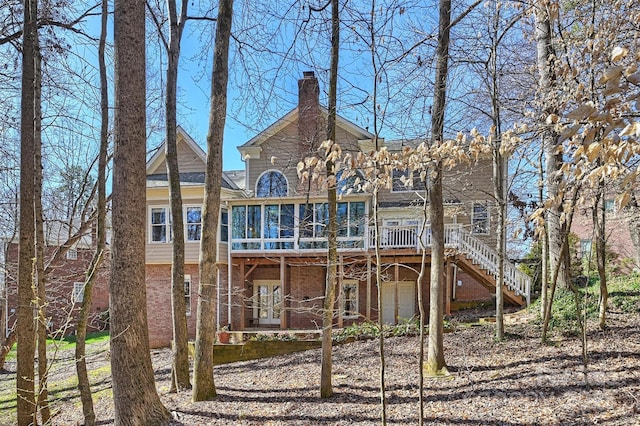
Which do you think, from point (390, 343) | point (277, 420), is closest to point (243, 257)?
point (390, 343)

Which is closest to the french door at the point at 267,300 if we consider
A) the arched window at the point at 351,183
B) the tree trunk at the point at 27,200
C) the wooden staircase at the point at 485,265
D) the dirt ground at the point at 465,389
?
the wooden staircase at the point at 485,265

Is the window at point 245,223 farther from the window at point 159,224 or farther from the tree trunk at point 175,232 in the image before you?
the tree trunk at point 175,232

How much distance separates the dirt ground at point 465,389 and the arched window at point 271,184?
860 centimetres

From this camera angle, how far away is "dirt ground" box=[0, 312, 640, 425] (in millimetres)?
5238

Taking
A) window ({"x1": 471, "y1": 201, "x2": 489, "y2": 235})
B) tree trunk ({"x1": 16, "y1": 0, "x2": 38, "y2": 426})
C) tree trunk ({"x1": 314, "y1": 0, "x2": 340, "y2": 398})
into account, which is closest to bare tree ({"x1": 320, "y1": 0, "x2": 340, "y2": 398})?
tree trunk ({"x1": 314, "y1": 0, "x2": 340, "y2": 398})

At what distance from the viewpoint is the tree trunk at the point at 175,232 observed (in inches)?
321

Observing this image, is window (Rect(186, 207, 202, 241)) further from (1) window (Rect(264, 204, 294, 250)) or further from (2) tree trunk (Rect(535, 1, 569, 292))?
(2) tree trunk (Rect(535, 1, 569, 292))

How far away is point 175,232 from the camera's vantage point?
8.36 m

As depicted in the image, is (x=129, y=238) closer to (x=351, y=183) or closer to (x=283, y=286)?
(x=351, y=183)

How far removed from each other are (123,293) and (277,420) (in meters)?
2.73

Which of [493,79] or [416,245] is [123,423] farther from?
[416,245]

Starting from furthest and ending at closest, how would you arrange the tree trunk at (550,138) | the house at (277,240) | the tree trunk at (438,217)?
the house at (277,240) < the tree trunk at (438,217) < the tree trunk at (550,138)

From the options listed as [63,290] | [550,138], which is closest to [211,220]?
[550,138]

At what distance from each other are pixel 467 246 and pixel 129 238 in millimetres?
10777
